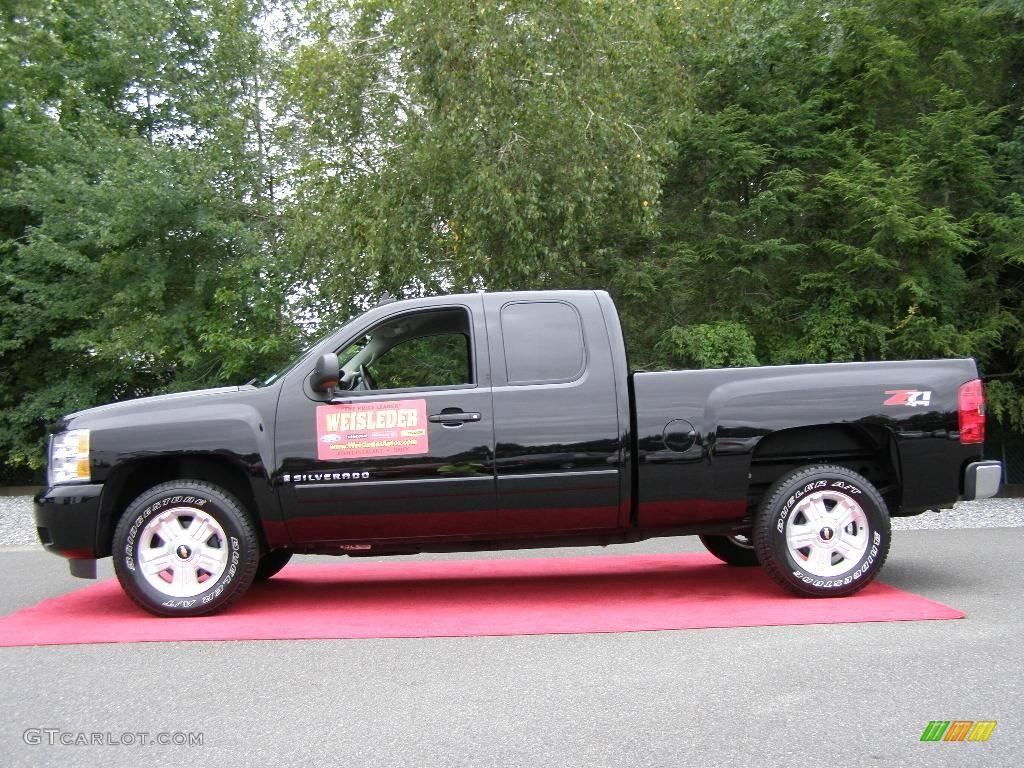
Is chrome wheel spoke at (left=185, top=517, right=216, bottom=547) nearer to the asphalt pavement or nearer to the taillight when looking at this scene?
the asphalt pavement

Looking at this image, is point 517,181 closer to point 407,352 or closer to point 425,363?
point 425,363

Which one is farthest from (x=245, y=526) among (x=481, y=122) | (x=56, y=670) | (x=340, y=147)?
(x=340, y=147)

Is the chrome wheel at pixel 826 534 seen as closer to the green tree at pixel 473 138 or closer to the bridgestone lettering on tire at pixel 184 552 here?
the bridgestone lettering on tire at pixel 184 552

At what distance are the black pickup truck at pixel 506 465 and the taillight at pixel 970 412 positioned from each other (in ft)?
0.04

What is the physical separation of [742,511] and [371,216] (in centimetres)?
892

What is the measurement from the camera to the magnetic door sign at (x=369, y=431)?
6.12m

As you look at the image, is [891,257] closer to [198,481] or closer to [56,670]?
[198,481]

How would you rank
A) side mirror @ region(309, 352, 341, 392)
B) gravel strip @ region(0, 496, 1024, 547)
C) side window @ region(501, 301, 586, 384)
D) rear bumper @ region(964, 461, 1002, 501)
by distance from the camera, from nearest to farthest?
side mirror @ region(309, 352, 341, 392) → rear bumper @ region(964, 461, 1002, 501) → side window @ region(501, 301, 586, 384) → gravel strip @ region(0, 496, 1024, 547)

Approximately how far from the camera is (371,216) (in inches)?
549

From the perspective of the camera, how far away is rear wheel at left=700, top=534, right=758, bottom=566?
7.49 m

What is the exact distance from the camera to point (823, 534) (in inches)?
244

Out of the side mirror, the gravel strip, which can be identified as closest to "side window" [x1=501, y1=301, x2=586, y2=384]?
the side mirror

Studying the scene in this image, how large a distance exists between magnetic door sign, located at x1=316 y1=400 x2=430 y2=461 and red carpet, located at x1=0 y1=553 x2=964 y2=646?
1.02 m

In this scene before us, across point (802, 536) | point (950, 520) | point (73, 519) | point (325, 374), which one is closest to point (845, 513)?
point (802, 536)
